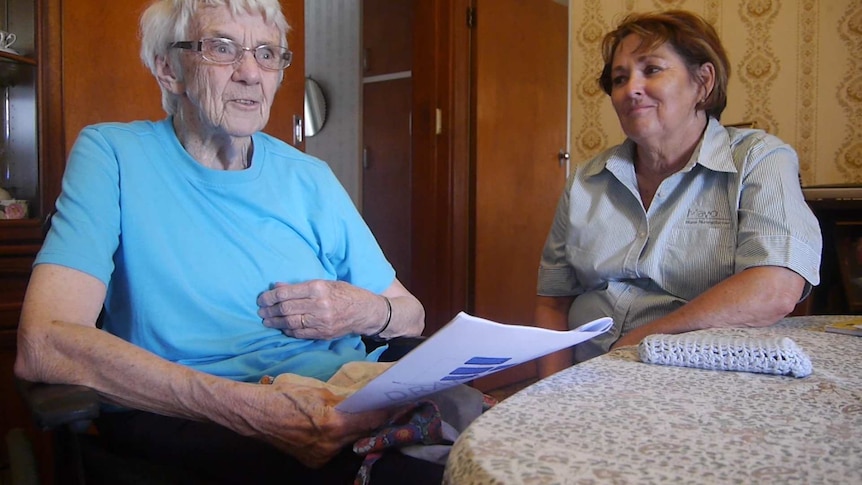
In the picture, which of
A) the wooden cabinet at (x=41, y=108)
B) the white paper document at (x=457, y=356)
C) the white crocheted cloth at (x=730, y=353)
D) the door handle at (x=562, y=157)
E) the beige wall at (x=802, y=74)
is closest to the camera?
the white paper document at (x=457, y=356)

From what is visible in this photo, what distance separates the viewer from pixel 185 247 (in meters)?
1.16

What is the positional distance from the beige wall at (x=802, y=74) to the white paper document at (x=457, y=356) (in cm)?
181

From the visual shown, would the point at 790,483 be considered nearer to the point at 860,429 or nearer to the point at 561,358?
the point at 860,429

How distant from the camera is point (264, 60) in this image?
1295 millimetres

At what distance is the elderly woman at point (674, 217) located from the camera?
1.17 meters

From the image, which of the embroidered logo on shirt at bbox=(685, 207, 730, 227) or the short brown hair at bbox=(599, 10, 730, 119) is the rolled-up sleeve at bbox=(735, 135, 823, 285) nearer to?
the embroidered logo on shirt at bbox=(685, 207, 730, 227)

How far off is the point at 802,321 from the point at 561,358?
0.53 meters

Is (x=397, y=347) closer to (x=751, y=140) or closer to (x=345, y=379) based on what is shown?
(x=345, y=379)

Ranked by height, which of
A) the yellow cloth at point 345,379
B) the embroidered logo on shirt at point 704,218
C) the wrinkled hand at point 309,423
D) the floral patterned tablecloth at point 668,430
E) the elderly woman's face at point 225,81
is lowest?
the wrinkled hand at point 309,423

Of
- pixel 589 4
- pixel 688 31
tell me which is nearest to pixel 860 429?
pixel 688 31

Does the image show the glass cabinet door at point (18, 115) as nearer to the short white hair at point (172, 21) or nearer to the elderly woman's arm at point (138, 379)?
the short white hair at point (172, 21)

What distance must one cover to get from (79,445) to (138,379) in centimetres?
11

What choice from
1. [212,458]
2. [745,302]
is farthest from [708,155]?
[212,458]

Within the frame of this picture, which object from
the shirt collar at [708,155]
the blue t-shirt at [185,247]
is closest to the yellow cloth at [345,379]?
the blue t-shirt at [185,247]
